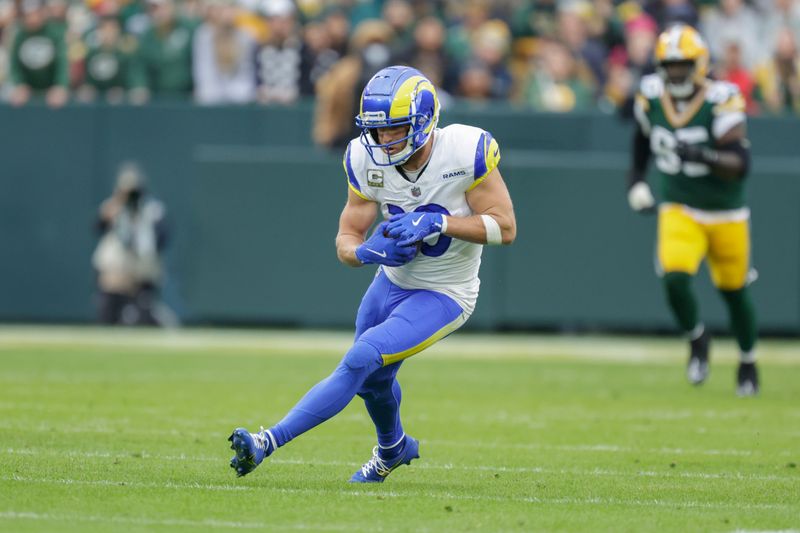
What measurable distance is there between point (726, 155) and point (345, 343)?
469 cm

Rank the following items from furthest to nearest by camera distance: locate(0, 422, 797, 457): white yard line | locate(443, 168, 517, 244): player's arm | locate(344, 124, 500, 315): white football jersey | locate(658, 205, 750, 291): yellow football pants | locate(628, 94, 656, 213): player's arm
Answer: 1. locate(628, 94, 656, 213): player's arm
2. locate(658, 205, 750, 291): yellow football pants
3. locate(0, 422, 797, 457): white yard line
4. locate(344, 124, 500, 315): white football jersey
5. locate(443, 168, 517, 244): player's arm

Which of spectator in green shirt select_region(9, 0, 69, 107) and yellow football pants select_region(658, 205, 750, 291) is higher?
spectator in green shirt select_region(9, 0, 69, 107)

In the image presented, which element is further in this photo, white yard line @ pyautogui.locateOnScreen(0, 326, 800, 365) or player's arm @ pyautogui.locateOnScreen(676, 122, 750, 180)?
white yard line @ pyautogui.locateOnScreen(0, 326, 800, 365)

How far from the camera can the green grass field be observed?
545 cm

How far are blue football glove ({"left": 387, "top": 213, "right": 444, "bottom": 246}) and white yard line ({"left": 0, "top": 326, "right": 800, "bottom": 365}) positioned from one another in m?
6.65

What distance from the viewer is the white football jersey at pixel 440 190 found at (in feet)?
20.5

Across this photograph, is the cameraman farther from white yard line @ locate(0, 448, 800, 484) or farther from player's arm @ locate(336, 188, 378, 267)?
player's arm @ locate(336, 188, 378, 267)

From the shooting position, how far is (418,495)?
5988 millimetres

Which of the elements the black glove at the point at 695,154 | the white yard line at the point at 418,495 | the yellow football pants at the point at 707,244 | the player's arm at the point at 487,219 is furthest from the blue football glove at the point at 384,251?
the yellow football pants at the point at 707,244

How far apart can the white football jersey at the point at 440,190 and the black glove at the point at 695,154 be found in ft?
11.6

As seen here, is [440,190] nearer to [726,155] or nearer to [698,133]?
[726,155]

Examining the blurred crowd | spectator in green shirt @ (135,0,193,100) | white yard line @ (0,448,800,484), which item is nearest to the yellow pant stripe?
white yard line @ (0,448,800,484)

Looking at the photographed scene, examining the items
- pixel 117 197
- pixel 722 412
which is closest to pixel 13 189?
pixel 117 197

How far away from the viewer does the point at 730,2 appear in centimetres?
1588
